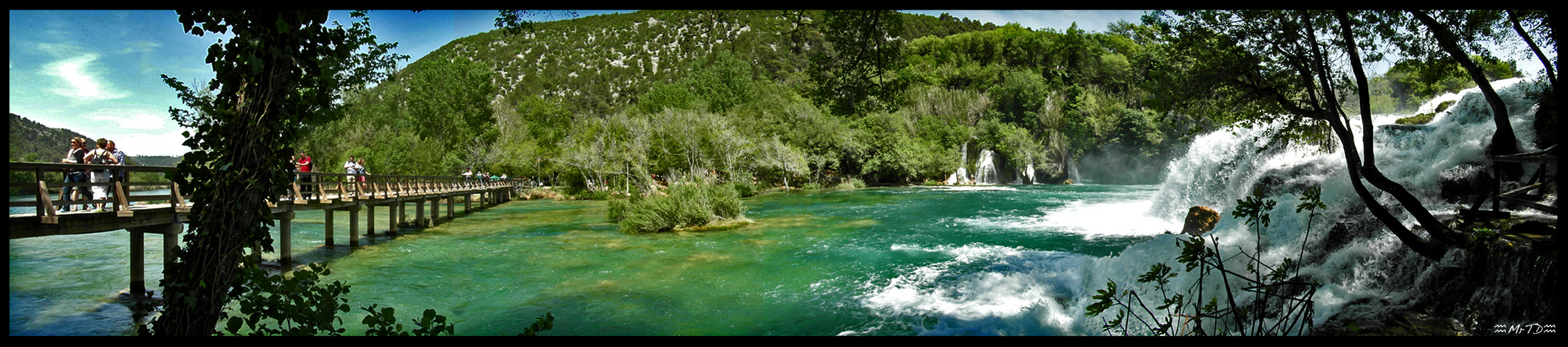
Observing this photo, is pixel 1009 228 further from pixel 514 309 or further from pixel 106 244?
pixel 106 244

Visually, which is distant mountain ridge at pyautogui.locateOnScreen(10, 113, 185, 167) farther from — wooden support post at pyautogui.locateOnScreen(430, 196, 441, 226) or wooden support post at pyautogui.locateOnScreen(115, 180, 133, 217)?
wooden support post at pyautogui.locateOnScreen(430, 196, 441, 226)

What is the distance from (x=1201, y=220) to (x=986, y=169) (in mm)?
40025

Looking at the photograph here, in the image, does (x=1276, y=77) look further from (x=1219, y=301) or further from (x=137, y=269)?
(x=137, y=269)

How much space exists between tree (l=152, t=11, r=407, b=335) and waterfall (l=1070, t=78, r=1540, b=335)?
431 cm

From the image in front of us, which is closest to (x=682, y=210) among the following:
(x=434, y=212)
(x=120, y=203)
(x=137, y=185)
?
(x=434, y=212)

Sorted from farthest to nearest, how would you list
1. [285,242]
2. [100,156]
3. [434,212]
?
[434,212] < [285,242] < [100,156]

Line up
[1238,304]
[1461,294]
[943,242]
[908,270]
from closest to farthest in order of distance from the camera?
[1461,294], [1238,304], [908,270], [943,242]

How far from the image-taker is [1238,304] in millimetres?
7152

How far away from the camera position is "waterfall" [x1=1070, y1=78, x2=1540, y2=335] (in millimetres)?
7160

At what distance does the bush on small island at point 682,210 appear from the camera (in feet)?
58.3

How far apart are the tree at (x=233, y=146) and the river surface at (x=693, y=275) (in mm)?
5629

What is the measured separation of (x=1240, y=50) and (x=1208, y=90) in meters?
0.58

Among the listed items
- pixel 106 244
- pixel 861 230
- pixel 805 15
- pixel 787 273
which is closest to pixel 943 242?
pixel 861 230

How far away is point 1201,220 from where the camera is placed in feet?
47.1
